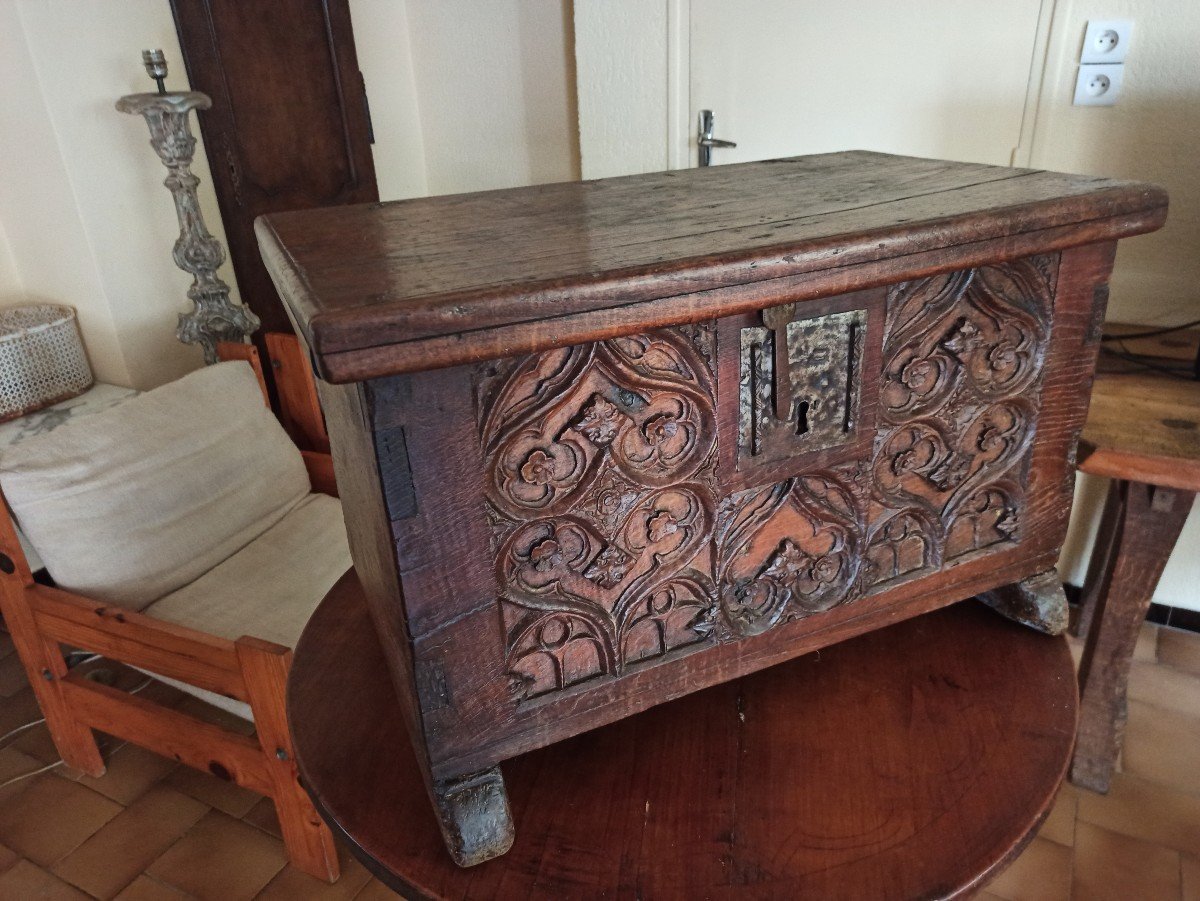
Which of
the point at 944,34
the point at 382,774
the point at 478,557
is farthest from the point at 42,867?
the point at 944,34

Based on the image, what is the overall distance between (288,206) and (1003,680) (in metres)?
2.24

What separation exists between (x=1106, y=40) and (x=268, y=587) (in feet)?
5.94

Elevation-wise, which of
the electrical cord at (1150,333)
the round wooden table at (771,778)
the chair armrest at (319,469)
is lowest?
the chair armrest at (319,469)

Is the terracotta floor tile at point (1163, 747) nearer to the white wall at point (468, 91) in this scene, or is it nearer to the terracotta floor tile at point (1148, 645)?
the terracotta floor tile at point (1148, 645)

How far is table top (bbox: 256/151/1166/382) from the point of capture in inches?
19.5

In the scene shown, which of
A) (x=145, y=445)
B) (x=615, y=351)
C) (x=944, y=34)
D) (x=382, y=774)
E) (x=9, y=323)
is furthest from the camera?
(x=9, y=323)

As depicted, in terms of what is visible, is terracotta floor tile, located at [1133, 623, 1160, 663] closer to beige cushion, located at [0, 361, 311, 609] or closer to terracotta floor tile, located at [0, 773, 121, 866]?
beige cushion, located at [0, 361, 311, 609]

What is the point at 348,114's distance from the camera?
2.53m

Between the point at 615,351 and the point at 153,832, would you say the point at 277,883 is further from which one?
the point at 615,351

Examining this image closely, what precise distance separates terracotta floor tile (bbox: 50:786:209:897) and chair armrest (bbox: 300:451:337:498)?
0.66m

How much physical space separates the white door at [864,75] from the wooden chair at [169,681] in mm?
1340

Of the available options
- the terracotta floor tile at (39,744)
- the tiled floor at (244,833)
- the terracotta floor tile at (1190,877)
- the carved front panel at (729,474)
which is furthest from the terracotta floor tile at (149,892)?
the terracotta floor tile at (1190,877)

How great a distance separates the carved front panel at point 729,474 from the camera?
1.90 feet

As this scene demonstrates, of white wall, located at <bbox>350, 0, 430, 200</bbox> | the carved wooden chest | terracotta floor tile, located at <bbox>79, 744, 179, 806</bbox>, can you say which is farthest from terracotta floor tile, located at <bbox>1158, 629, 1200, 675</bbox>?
white wall, located at <bbox>350, 0, 430, 200</bbox>
